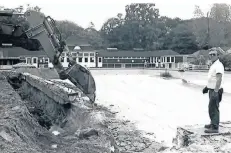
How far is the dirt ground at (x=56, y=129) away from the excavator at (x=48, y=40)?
4.85 feet

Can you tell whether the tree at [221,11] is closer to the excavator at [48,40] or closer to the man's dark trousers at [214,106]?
the excavator at [48,40]

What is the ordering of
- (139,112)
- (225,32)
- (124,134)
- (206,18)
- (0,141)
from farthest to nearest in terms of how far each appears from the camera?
(206,18) < (225,32) < (139,112) < (124,134) < (0,141)

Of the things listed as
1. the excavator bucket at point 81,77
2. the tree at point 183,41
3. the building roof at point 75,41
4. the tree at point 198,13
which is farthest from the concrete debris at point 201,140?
the tree at point 198,13

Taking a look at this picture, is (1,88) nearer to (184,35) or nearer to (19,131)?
(19,131)

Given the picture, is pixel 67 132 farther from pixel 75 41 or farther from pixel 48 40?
pixel 75 41

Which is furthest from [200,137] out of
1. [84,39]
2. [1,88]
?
[84,39]

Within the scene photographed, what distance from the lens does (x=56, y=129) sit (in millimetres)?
9930

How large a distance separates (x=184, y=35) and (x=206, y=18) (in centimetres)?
559

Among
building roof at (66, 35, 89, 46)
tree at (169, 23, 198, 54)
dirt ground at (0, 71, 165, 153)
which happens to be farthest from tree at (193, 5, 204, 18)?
dirt ground at (0, 71, 165, 153)

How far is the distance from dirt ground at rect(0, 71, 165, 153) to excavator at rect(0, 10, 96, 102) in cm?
148

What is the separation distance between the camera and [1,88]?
1464 cm

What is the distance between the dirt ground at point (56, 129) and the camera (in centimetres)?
660

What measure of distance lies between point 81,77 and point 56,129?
5558 mm

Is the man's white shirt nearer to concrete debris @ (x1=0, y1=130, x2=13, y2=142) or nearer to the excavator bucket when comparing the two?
concrete debris @ (x1=0, y1=130, x2=13, y2=142)
